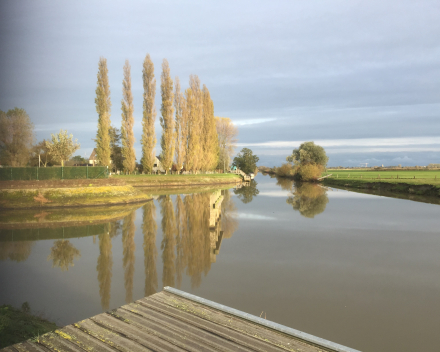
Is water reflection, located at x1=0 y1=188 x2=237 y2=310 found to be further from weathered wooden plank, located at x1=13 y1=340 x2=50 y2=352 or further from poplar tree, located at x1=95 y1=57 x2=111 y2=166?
poplar tree, located at x1=95 y1=57 x2=111 y2=166

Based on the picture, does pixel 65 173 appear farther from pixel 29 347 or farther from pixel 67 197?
pixel 29 347

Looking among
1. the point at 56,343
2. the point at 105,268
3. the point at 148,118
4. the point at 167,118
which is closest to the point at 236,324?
the point at 56,343

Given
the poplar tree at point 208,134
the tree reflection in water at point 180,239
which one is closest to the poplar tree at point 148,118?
the poplar tree at point 208,134

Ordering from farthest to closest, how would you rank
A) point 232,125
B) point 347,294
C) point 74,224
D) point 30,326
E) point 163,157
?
point 232,125 → point 163,157 → point 74,224 → point 347,294 → point 30,326

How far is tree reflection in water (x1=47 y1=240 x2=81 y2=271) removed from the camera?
8172mm

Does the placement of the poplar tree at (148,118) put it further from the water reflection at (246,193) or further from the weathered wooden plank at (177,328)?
the weathered wooden plank at (177,328)

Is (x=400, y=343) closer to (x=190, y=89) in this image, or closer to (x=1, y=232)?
(x=1, y=232)

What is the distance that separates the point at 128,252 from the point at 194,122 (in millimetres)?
36407

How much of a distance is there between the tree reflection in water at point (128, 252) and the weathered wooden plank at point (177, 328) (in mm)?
1523

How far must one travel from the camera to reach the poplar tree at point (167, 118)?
39.9m

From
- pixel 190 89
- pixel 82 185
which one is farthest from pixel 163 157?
pixel 82 185

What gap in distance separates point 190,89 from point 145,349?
145 ft

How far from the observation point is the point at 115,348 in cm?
339

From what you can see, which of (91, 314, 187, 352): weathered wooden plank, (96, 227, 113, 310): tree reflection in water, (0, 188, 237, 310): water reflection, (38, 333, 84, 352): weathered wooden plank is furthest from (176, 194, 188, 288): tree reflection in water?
(38, 333, 84, 352): weathered wooden plank
